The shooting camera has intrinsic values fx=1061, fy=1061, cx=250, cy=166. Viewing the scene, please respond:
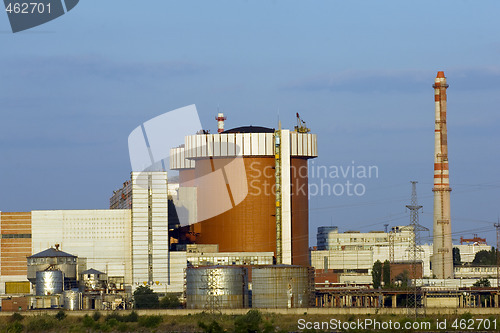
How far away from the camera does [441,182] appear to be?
12862 centimetres

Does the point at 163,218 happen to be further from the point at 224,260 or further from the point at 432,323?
the point at 432,323

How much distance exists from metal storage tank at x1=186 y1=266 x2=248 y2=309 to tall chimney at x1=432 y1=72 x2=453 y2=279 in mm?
39583

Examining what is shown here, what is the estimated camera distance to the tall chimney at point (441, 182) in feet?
422

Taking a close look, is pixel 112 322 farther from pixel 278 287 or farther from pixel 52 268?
pixel 278 287

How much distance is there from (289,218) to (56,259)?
26199 millimetres

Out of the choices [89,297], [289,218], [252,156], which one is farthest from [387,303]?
[89,297]

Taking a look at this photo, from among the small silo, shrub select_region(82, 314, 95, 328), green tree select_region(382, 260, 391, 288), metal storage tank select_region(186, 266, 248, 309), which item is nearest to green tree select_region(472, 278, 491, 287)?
green tree select_region(382, 260, 391, 288)

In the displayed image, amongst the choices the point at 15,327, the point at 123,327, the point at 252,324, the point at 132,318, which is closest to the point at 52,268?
the point at 15,327

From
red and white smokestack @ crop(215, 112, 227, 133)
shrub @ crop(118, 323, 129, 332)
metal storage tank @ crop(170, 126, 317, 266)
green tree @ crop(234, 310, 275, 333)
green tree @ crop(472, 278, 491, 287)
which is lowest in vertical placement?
shrub @ crop(118, 323, 129, 332)

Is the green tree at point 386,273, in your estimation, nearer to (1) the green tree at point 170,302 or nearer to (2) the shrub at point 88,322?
(1) the green tree at point 170,302

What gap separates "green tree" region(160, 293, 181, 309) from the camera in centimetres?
9994

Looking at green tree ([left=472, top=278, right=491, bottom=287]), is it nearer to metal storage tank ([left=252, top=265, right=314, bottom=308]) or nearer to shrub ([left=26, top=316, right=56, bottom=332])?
metal storage tank ([left=252, top=265, right=314, bottom=308])

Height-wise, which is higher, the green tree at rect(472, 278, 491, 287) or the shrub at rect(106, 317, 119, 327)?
the green tree at rect(472, 278, 491, 287)

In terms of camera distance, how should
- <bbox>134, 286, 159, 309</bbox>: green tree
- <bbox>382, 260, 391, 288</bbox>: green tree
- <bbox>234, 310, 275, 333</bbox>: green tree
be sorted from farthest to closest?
<bbox>382, 260, 391, 288</bbox>: green tree → <bbox>134, 286, 159, 309</bbox>: green tree → <bbox>234, 310, 275, 333</bbox>: green tree
